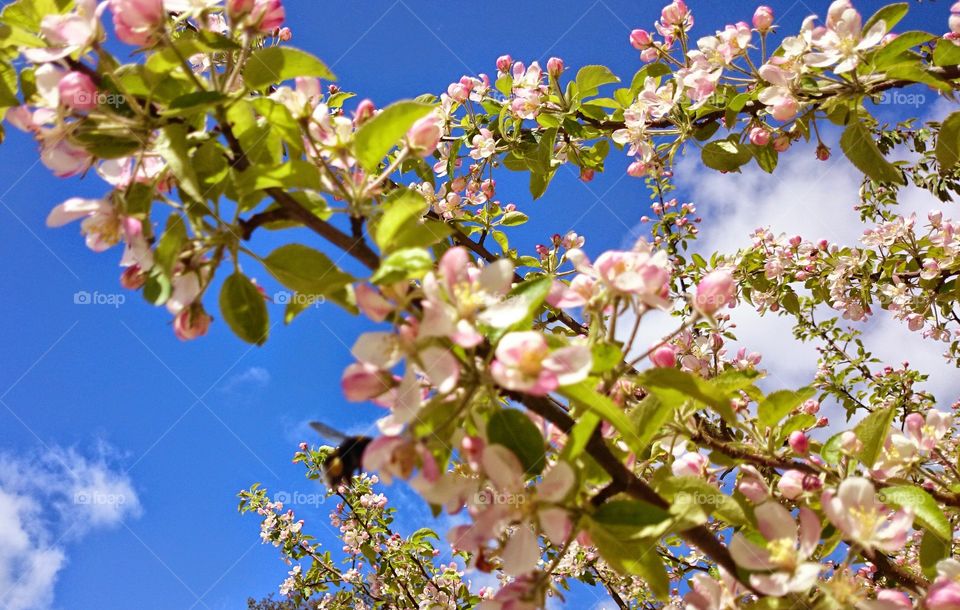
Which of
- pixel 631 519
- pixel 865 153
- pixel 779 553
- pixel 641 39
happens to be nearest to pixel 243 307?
pixel 631 519

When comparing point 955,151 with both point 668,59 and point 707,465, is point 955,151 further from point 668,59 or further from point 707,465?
point 707,465

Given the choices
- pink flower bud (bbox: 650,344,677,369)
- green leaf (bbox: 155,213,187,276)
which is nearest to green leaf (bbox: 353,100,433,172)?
green leaf (bbox: 155,213,187,276)

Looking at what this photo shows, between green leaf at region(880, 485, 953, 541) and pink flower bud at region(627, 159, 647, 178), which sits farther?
pink flower bud at region(627, 159, 647, 178)

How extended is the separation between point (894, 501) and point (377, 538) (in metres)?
3.72

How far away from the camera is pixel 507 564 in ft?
2.55

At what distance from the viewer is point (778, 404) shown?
3.69 ft

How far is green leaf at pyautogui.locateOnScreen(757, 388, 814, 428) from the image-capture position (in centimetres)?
110

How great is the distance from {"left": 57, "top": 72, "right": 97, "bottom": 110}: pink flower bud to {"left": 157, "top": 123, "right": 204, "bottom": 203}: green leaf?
0.10 meters

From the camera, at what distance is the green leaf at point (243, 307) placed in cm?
92

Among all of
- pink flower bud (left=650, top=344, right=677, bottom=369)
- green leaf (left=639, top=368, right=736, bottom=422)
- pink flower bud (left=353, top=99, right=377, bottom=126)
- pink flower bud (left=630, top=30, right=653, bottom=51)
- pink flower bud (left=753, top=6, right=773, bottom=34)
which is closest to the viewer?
green leaf (left=639, top=368, right=736, bottom=422)

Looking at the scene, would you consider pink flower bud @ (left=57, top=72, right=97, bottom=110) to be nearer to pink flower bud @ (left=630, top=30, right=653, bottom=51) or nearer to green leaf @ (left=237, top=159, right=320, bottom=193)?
green leaf @ (left=237, top=159, right=320, bottom=193)

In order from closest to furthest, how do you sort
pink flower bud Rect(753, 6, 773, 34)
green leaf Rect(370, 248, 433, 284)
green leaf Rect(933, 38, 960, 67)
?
1. green leaf Rect(370, 248, 433, 284)
2. green leaf Rect(933, 38, 960, 67)
3. pink flower bud Rect(753, 6, 773, 34)

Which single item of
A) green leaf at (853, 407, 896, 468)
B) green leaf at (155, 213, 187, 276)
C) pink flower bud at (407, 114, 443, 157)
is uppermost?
green leaf at (853, 407, 896, 468)

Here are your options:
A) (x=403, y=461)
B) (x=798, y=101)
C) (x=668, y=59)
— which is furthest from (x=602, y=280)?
(x=668, y=59)
